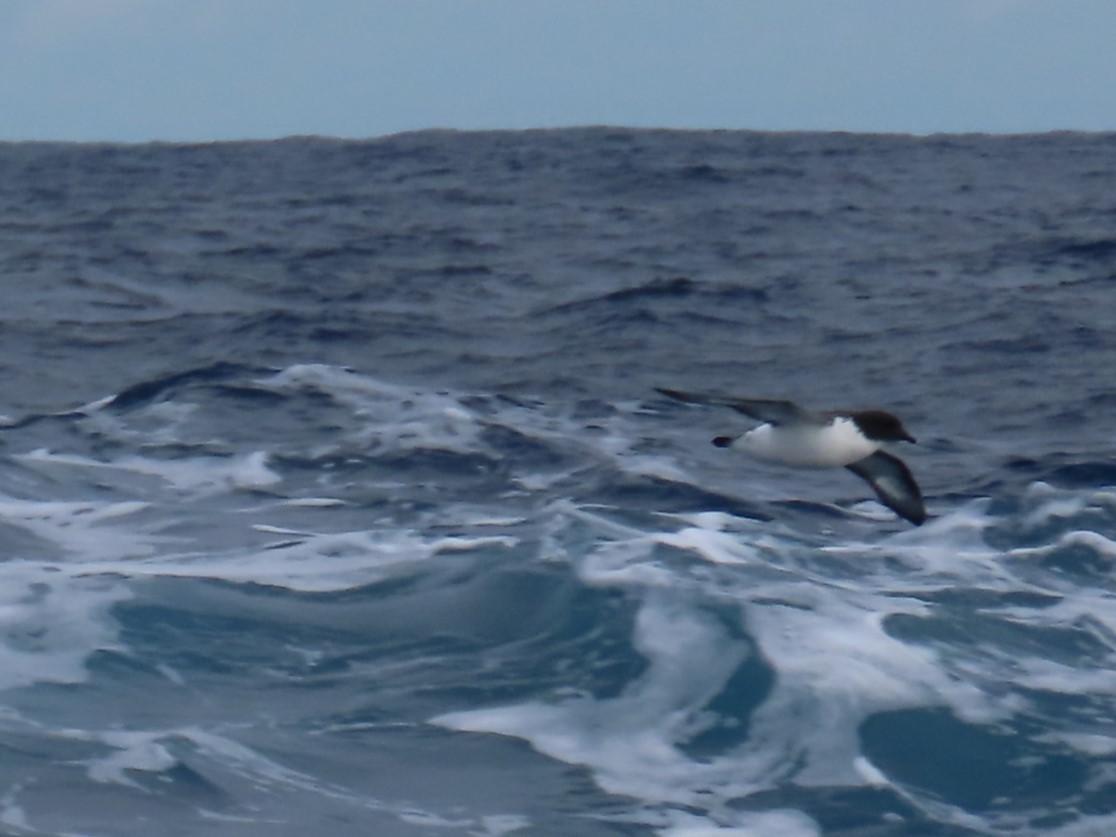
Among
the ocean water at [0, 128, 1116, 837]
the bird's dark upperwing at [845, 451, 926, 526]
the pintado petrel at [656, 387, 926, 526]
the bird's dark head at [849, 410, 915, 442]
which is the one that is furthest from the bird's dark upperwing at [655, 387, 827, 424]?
the ocean water at [0, 128, 1116, 837]

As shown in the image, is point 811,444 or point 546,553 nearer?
point 811,444

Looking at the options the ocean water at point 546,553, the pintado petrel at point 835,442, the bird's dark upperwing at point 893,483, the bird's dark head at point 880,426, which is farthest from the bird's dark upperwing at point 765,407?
the ocean water at point 546,553

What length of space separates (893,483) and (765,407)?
4.24ft

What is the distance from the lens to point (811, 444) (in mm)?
8203

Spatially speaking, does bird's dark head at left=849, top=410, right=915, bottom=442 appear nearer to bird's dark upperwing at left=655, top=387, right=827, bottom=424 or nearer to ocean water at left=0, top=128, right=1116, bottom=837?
bird's dark upperwing at left=655, top=387, right=827, bottom=424

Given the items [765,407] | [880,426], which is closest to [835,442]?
[880,426]

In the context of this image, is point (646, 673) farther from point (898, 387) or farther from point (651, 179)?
point (651, 179)

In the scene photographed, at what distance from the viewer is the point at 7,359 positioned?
13.2 metres

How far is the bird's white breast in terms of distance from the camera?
817 cm

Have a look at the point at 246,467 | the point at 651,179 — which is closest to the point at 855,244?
the point at 651,179

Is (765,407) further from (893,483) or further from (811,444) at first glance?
(893,483)

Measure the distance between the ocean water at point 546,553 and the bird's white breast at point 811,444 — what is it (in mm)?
560

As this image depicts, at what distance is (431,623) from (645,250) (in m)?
12.8

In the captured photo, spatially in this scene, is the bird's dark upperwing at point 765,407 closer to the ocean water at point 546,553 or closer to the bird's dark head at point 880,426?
the bird's dark head at point 880,426
